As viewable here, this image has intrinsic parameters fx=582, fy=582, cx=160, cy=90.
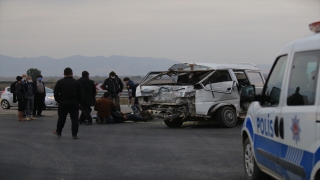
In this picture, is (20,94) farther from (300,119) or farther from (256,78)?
(300,119)

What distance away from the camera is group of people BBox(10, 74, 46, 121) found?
64.2ft

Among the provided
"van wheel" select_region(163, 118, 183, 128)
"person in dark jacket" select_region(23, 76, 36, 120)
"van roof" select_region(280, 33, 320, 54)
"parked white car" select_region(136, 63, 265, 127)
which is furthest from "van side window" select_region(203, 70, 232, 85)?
"van roof" select_region(280, 33, 320, 54)

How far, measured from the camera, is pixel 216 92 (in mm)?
16750

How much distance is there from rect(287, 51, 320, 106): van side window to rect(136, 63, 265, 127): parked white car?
33.7 feet

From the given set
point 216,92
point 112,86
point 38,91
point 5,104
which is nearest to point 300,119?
point 216,92

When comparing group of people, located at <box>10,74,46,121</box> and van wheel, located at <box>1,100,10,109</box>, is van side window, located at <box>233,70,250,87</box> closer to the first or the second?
group of people, located at <box>10,74,46,121</box>

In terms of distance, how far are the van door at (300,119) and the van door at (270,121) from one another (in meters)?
0.21

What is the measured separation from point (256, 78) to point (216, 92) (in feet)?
6.22

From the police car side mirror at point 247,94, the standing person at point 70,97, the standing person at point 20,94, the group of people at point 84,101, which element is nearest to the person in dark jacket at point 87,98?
the group of people at point 84,101

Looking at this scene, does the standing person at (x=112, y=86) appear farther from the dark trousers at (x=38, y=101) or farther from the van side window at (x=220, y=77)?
the van side window at (x=220, y=77)

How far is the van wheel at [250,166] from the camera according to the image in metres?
7.52

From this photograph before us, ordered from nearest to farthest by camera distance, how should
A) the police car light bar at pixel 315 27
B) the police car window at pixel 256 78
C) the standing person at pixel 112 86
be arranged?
the police car light bar at pixel 315 27, the police car window at pixel 256 78, the standing person at pixel 112 86

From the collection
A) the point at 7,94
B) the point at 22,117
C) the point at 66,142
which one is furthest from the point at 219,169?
the point at 7,94

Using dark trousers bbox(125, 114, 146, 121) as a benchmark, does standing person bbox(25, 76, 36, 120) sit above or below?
above
